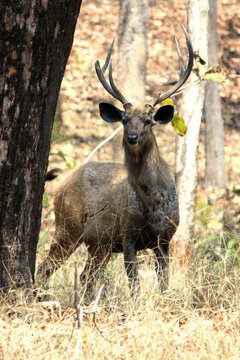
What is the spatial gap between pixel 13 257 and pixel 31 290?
31cm

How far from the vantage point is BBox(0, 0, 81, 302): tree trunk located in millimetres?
4484

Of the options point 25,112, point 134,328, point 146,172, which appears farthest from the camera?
point 146,172

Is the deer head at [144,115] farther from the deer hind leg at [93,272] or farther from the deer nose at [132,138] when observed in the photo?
the deer hind leg at [93,272]

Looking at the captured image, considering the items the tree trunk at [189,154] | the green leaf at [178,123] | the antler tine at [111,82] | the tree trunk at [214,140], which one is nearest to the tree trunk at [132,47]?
the tree trunk at [189,154]

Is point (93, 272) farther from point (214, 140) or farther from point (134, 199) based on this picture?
point (214, 140)

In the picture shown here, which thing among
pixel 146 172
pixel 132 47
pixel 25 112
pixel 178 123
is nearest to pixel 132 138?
pixel 146 172

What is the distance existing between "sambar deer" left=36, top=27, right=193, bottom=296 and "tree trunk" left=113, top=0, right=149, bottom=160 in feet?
10.4

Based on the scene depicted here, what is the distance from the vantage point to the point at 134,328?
4.43 meters

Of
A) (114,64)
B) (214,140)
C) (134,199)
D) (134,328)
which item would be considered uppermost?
(114,64)

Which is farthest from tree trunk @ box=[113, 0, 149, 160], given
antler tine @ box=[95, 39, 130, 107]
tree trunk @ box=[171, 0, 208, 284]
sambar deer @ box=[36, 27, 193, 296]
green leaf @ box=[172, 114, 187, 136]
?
antler tine @ box=[95, 39, 130, 107]

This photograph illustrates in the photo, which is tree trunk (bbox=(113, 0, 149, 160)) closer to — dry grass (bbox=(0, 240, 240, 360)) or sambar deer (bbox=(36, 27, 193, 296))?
sambar deer (bbox=(36, 27, 193, 296))

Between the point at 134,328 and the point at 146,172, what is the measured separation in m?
2.15

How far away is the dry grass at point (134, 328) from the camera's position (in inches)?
160

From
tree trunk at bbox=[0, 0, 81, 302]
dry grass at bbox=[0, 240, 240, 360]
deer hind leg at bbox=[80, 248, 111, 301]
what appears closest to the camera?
dry grass at bbox=[0, 240, 240, 360]
